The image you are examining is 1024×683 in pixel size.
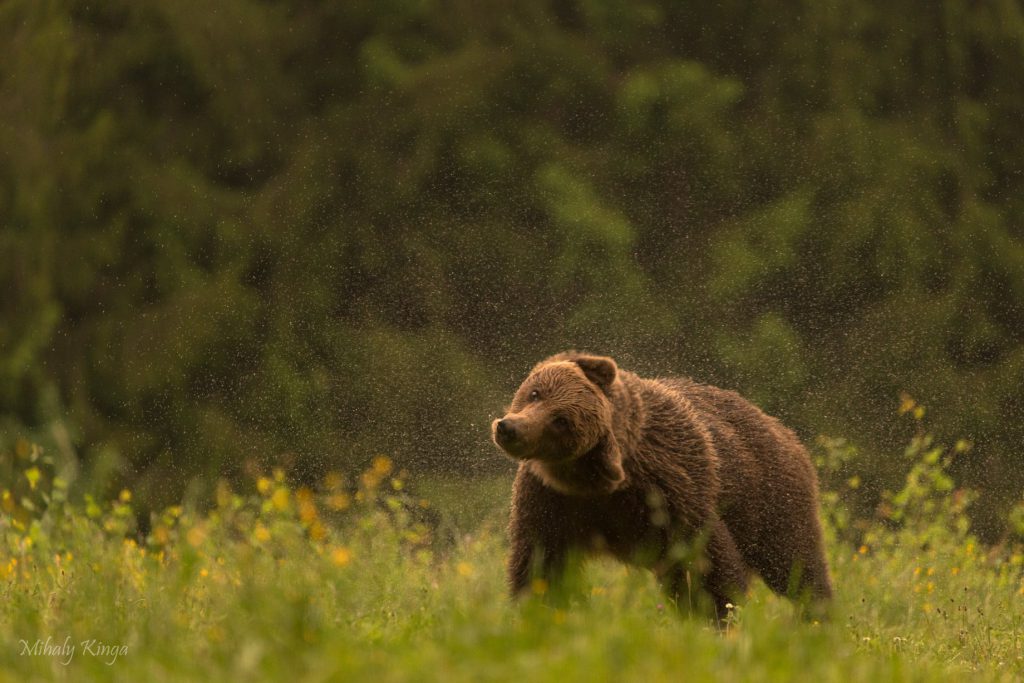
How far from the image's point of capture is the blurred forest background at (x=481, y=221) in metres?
8.62

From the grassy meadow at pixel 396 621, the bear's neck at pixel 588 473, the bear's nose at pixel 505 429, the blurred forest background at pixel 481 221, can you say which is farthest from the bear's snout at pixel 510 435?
the blurred forest background at pixel 481 221

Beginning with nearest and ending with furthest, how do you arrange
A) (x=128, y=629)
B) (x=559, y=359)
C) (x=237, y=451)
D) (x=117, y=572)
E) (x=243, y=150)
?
(x=128, y=629), (x=117, y=572), (x=559, y=359), (x=237, y=451), (x=243, y=150)

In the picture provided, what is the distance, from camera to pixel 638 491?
5.54m

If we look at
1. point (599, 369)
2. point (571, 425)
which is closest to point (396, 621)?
point (571, 425)

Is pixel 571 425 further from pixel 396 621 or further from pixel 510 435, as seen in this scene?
pixel 396 621

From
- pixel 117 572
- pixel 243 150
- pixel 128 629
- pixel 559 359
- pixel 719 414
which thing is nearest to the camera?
pixel 128 629

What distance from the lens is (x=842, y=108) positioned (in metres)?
9.22

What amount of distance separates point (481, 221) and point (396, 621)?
5.16 meters

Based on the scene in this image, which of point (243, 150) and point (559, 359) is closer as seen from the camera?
point (559, 359)

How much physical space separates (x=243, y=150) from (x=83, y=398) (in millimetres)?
2035

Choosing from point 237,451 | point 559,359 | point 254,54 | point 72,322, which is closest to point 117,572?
point 559,359

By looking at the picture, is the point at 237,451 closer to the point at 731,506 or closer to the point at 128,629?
the point at 731,506

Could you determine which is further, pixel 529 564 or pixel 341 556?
pixel 529 564

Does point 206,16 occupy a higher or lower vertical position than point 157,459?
higher
